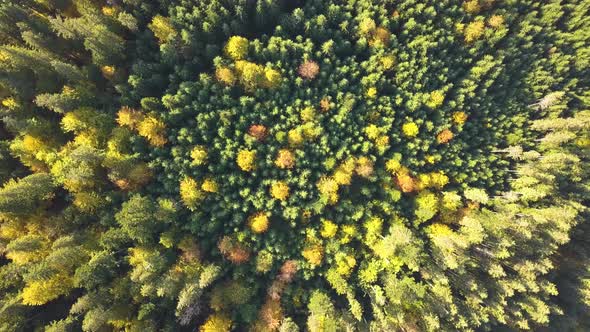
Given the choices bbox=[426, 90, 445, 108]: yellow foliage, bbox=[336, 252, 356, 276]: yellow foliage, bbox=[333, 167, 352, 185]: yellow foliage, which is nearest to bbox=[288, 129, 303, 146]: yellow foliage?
bbox=[333, 167, 352, 185]: yellow foliage

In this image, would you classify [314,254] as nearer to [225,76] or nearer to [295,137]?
[295,137]

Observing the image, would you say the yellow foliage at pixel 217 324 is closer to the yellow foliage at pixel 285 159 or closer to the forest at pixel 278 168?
the forest at pixel 278 168

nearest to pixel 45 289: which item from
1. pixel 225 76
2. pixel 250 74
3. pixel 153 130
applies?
pixel 153 130

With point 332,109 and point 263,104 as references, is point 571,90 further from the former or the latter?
point 263,104

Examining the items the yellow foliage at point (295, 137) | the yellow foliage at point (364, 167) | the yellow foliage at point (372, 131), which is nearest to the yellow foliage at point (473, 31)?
the yellow foliage at point (372, 131)

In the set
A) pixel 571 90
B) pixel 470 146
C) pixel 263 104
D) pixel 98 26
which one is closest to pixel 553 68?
pixel 571 90
